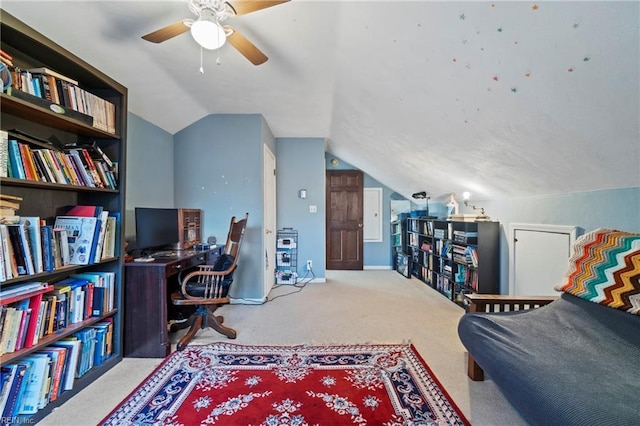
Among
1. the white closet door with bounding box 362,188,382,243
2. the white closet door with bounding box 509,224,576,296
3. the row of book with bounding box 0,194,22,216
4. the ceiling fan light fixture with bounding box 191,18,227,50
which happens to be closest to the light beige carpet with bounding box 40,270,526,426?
the white closet door with bounding box 509,224,576,296

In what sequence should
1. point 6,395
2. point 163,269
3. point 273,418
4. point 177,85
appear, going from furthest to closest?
1. point 177,85
2. point 163,269
3. point 273,418
4. point 6,395

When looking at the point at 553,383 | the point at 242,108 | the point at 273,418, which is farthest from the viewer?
the point at 242,108

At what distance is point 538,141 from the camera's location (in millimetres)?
1822

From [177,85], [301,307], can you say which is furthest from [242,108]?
[301,307]

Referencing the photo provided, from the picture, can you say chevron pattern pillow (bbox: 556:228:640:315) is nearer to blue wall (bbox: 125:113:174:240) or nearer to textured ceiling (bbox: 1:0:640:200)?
textured ceiling (bbox: 1:0:640:200)

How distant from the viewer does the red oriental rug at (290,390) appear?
1.45m

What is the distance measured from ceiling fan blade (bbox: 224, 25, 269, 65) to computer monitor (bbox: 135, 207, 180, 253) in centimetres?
165

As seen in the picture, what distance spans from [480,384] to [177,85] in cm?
345

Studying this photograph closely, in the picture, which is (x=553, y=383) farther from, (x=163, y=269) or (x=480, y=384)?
(x=163, y=269)

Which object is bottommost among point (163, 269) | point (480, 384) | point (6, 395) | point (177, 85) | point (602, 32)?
point (480, 384)

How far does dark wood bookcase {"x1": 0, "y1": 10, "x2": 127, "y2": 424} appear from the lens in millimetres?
1438

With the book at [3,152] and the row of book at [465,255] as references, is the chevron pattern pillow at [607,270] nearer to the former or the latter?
the row of book at [465,255]

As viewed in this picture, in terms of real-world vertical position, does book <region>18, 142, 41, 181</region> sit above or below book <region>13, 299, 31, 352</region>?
above

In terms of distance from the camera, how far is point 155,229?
256 cm
